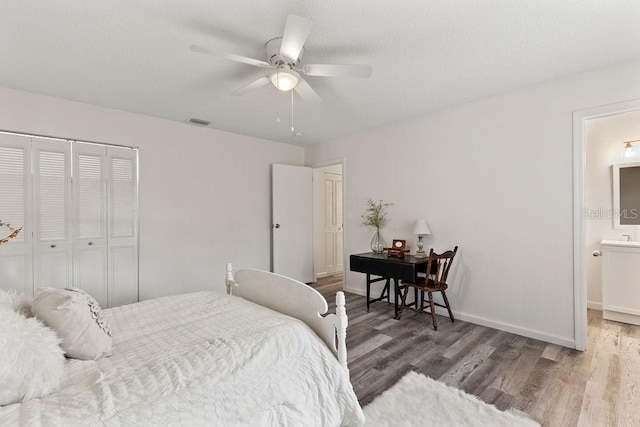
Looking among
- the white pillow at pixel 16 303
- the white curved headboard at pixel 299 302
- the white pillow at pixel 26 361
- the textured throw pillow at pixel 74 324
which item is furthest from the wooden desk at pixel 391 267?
the white pillow at pixel 16 303

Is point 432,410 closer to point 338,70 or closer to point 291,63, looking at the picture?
point 338,70

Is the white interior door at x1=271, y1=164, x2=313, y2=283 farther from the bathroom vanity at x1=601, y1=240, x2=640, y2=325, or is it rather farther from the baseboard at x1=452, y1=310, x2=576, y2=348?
the bathroom vanity at x1=601, y1=240, x2=640, y2=325

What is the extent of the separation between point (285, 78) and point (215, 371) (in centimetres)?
183

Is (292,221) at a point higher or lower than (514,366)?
higher

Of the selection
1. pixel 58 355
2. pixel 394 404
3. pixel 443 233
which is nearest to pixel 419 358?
pixel 394 404

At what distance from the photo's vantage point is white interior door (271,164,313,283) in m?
4.62

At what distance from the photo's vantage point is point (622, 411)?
1791 millimetres

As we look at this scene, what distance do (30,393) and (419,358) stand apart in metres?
A: 2.38

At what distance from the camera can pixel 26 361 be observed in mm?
1095

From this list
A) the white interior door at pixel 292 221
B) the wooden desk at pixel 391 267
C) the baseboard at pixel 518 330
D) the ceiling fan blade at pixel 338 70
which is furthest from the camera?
the white interior door at pixel 292 221

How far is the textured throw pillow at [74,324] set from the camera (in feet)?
4.44

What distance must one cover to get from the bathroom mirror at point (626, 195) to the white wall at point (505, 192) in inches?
53.9

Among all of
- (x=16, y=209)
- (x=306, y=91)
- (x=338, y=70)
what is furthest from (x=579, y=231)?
(x=16, y=209)

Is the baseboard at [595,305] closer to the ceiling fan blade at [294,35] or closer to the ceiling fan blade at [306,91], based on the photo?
the ceiling fan blade at [306,91]
